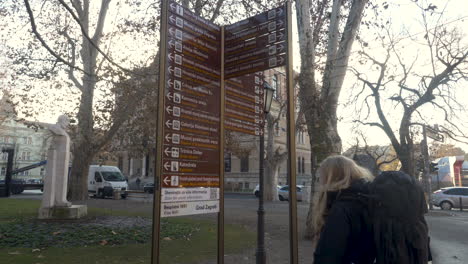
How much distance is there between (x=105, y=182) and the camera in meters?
29.4

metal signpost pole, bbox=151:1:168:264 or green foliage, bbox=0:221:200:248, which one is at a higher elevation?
metal signpost pole, bbox=151:1:168:264

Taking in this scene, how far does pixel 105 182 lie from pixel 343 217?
96.1 ft

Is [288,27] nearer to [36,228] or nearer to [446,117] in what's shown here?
[36,228]

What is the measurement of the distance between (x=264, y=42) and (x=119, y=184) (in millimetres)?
26872

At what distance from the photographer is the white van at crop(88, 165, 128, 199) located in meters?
29.2

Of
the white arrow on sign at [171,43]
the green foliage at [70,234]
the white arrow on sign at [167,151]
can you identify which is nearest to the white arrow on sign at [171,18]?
the white arrow on sign at [171,43]

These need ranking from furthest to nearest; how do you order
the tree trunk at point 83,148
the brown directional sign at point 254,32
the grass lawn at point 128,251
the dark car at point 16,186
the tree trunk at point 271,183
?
1. the dark car at point 16,186
2. the tree trunk at point 271,183
3. the tree trunk at point 83,148
4. the grass lawn at point 128,251
5. the brown directional sign at point 254,32

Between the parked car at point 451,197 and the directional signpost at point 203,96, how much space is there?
24.8 m

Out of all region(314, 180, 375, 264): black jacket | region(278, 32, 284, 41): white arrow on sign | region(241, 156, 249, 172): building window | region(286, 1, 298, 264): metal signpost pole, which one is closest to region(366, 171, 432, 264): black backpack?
region(314, 180, 375, 264): black jacket

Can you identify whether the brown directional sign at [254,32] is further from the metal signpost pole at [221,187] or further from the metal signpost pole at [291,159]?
the metal signpost pole at [221,187]

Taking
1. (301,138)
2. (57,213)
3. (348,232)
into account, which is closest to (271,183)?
(57,213)

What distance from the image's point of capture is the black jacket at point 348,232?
238 cm

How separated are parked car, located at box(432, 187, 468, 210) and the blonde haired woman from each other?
87.6ft

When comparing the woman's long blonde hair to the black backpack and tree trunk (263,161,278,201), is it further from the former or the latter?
tree trunk (263,161,278,201)
